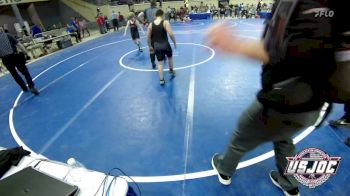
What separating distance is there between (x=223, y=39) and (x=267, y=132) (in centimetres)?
95

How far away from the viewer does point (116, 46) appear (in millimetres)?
12266

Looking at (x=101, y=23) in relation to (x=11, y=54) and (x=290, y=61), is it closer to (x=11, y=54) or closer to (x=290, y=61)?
(x=11, y=54)

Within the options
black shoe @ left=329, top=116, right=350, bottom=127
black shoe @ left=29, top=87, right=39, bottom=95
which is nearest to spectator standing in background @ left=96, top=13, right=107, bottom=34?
black shoe @ left=29, top=87, right=39, bottom=95

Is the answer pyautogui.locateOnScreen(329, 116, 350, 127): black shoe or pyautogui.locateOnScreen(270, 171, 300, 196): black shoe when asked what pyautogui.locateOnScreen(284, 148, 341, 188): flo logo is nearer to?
pyautogui.locateOnScreen(270, 171, 300, 196): black shoe

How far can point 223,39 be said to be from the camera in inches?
55.6

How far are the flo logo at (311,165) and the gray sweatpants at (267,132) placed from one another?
9 centimetres

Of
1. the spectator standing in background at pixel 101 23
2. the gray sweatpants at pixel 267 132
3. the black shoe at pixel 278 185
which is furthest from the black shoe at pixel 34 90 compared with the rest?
the spectator standing in background at pixel 101 23

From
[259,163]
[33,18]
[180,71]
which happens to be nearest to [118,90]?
[180,71]

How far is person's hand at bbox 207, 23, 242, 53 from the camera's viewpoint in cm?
140

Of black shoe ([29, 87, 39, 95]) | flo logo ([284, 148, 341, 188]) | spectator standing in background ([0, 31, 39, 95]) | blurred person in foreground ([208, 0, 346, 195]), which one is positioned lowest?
black shoe ([29, 87, 39, 95])

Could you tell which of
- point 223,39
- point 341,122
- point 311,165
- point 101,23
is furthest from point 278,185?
point 101,23

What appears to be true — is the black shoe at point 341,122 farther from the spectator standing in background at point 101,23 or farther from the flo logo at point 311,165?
the spectator standing in background at point 101,23

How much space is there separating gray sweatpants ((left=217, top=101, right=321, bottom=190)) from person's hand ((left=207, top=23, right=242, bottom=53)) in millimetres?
602

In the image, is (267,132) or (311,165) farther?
(311,165)
